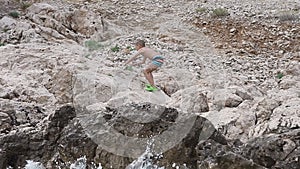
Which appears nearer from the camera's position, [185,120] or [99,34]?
[185,120]

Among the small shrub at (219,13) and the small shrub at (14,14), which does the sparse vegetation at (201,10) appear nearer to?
the small shrub at (219,13)

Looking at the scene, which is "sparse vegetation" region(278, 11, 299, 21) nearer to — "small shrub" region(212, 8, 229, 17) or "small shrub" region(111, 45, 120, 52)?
"small shrub" region(212, 8, 229, 17)

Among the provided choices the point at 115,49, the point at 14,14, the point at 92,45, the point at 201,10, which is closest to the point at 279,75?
the point at 115,49

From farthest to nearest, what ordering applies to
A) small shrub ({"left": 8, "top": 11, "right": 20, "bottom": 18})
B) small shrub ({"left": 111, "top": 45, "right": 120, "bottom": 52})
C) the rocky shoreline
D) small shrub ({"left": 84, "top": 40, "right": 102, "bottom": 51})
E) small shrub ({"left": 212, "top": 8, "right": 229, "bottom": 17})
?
small shrub ({"left": 212, "top": 8, "right": 229, "bottom": 17}) < small shrub ({"left": 8, "top": 11, "right": 20, "bottom": 18}) < small shrub ({"left": 84, "top": 40, "right": 102, "bottom": 51}) < small shrub ({"left": 111, "top": 45, "right": 120, "bottom": 52}) < the rocky shoreline

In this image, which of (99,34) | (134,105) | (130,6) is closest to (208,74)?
(99,34)

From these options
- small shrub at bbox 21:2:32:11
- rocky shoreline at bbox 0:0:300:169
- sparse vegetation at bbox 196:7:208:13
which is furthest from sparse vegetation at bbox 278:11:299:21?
small shrub at bbox 21:2:32:11

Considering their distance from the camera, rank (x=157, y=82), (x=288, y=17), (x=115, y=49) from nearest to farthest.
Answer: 1. (x=157, y=82)
2. (x=115, y=49)
3. (x=288, y=17)

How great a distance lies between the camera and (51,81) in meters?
6.99

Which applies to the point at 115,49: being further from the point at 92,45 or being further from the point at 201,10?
the point at 201,10

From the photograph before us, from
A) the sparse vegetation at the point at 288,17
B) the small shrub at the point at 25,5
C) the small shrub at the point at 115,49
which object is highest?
the small shrub at the point at 115,49

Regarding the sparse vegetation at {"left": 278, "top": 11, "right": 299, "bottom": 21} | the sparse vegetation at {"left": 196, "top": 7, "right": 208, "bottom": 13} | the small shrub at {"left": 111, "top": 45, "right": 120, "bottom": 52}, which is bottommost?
the sparse vegetation at {"left": 196, "top": 7, "right": 208, "bottom": 13}

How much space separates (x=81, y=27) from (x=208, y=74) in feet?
13.4

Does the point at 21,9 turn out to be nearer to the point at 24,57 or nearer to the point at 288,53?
the point at 24,57

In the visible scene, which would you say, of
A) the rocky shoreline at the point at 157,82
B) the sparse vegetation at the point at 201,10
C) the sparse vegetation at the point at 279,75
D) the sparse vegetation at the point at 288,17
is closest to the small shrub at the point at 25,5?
the rocky shoreline at the point at 157,82
